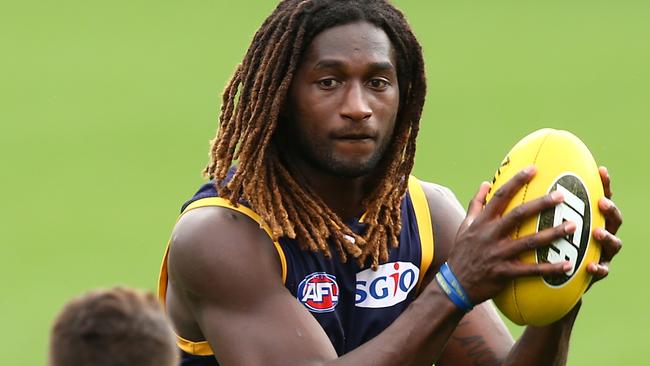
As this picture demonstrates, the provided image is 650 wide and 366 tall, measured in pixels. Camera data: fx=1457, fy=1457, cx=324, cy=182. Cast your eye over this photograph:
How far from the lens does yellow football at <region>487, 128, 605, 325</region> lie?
457 cm

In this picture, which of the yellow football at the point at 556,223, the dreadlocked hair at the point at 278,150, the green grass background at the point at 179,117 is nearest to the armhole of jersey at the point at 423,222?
the dreadlocked hair at the point at 278,150

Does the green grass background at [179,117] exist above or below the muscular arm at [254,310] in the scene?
below

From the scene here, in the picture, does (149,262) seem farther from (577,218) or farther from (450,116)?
(577,218)

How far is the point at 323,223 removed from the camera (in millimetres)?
5309

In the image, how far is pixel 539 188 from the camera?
4.64 metres

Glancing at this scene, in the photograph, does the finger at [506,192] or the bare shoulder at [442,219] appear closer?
the finger at [506,192]

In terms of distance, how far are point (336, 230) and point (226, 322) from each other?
56 centimetres

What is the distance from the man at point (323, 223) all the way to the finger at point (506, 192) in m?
0.18

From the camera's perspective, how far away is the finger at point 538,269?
14.9 ft

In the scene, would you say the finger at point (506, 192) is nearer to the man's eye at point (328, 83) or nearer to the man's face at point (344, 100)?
the man's face at point (344, 100)

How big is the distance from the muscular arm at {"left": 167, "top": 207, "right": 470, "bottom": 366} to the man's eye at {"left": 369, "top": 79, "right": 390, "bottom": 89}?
0.66 meters

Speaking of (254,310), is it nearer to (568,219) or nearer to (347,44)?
(347,44)

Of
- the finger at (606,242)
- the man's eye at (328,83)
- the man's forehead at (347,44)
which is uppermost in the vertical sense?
the man's forehead at (347,44)

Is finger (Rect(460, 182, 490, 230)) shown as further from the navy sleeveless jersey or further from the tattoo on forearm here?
the tattoo on forearm
